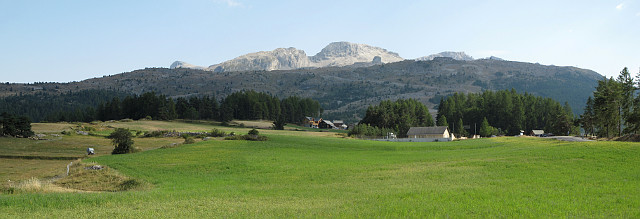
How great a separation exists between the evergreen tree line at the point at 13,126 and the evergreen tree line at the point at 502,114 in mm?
115216

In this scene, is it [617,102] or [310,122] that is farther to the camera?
[310,122]

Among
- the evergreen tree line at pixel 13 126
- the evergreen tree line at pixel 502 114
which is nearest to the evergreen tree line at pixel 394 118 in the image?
the evergreen tree line at pixel 502 114

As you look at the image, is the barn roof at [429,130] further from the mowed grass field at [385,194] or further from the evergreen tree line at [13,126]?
the evergreen tree line at [13,126]

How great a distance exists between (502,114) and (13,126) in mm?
138292

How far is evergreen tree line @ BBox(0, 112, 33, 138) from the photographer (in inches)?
2717

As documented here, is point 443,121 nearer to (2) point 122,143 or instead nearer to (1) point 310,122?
(1) point 310,122

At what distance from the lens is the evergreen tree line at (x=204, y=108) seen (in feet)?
492

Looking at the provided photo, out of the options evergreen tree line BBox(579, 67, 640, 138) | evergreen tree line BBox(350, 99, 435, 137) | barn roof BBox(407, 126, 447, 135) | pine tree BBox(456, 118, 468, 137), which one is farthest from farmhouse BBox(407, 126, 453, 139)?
evergreen tree line BBox(579, 67, 640, 138)

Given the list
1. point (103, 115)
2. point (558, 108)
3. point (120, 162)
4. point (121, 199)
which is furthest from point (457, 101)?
point (121, 199)

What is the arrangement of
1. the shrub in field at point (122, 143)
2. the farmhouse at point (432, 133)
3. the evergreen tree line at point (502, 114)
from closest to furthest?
the shrub in field at point (122, 143) → the farmhouse at point (432, 133) → the evergreen tree line at point (502, 114)

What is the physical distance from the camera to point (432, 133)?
413 feet

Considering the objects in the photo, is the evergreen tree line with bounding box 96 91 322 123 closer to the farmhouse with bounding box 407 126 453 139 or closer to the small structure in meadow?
the small structure in meadow

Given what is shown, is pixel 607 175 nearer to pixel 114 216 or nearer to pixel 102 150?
pixel 114 216

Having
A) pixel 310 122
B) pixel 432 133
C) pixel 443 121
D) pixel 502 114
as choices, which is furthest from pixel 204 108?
pixel 502 114
